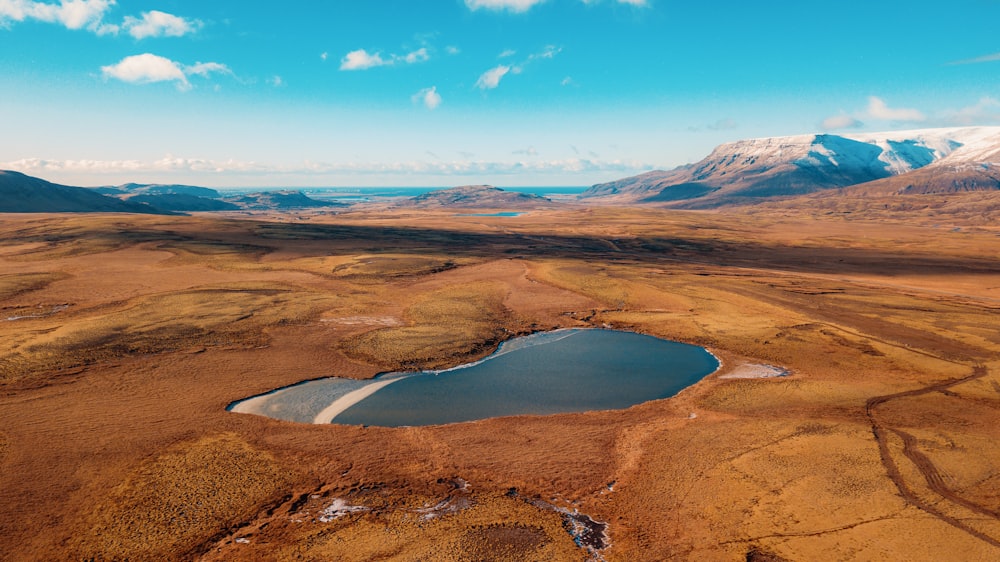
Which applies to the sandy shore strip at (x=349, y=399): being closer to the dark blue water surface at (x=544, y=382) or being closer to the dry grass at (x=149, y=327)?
the dark blue water surface at (x=544, y=382)

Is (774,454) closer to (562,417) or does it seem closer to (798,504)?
(798,504)

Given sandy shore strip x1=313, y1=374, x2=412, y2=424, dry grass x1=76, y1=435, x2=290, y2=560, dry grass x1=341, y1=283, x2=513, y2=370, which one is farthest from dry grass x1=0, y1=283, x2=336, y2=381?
dry grass x1=76, y1=435, x2=290, y2=560

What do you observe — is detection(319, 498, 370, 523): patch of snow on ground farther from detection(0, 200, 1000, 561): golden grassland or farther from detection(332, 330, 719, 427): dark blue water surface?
detection(332, 330, 719, 427): dark blue water surface

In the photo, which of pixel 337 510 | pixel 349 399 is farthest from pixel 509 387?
pixel 337 510

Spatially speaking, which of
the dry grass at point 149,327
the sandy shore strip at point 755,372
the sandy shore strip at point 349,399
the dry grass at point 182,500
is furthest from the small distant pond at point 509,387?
the dry grass at point 149,327

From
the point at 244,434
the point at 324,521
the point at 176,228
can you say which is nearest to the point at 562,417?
the point at 324,521

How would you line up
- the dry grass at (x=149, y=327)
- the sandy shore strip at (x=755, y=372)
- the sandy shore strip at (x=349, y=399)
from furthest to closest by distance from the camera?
the sandy shore strip at (x=755, y=372), the dry grass at (x=149, y=327), the sandy shore strip at (x=349, y=399)

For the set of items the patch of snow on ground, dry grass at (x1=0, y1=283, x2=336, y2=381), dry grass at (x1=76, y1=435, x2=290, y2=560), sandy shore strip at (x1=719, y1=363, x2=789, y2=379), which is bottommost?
sandy shore strip at (x1=719, y1=363, x2=789, y2=379)
